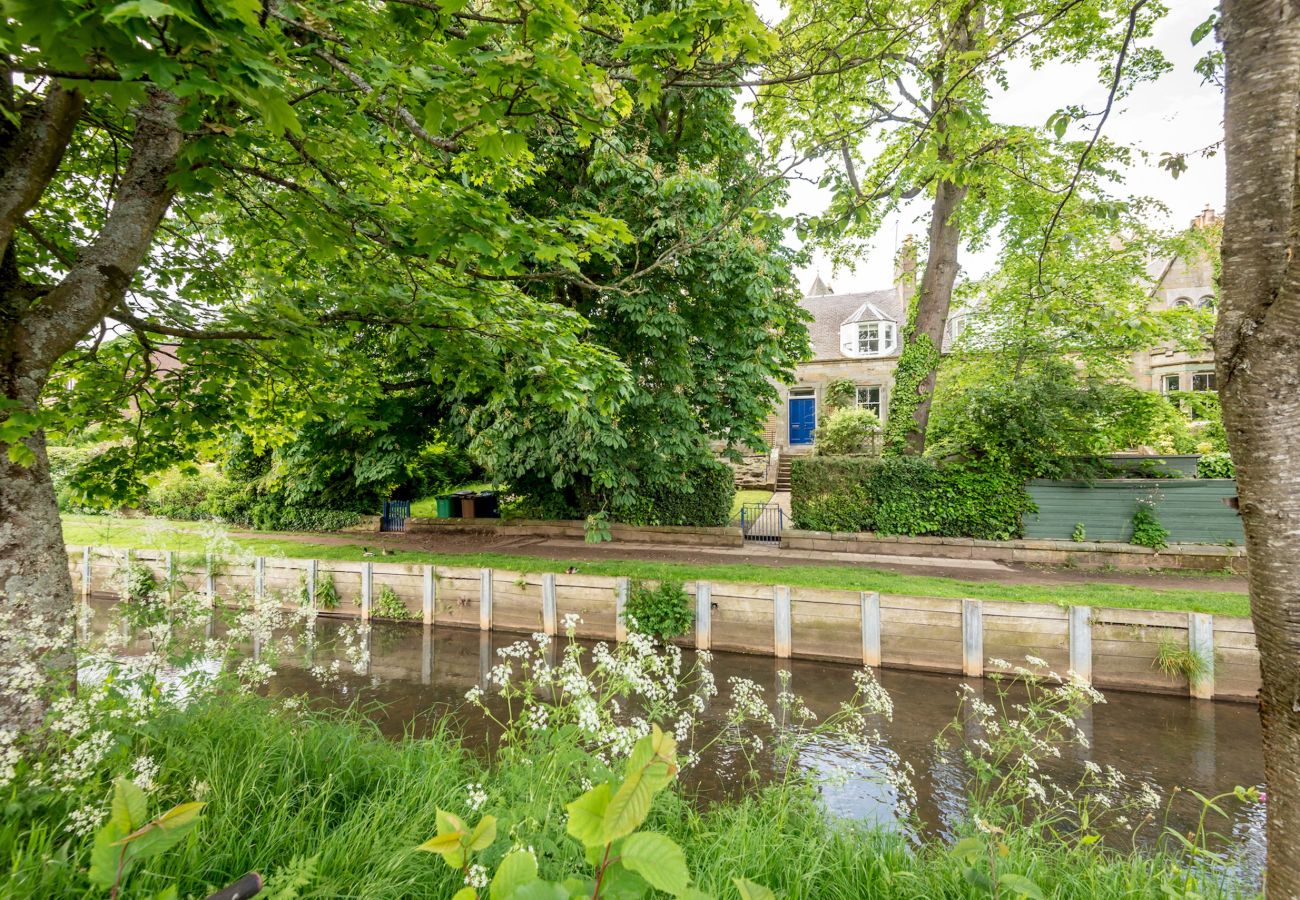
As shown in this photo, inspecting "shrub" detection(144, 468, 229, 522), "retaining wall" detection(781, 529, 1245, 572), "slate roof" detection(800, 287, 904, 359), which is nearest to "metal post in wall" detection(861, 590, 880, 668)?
"retaining wall" detection(781, 529, 1245, 572)

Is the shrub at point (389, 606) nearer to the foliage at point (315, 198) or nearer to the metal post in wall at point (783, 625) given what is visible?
the foliage at point (315, 198)

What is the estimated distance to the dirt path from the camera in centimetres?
1000

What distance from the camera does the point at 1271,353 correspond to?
179 centimetres

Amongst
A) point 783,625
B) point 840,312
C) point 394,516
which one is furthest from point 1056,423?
point 394,516

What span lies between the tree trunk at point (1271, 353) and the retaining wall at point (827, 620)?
656cm

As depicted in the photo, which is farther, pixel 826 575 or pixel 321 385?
pixel 826 575

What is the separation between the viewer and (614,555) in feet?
39.9

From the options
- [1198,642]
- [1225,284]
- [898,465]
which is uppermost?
[1225,284]

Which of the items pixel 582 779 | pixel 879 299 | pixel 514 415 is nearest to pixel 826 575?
pixel 514 415

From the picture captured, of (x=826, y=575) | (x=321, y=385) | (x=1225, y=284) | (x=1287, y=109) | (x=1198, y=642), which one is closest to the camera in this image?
(x=1287, y=109)

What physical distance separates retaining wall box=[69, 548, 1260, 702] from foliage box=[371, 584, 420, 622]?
66 millimetres

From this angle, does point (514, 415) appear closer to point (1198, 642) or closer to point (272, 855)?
point (272, 855)

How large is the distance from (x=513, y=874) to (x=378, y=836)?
7.15 ft

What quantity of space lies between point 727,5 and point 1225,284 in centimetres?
257
